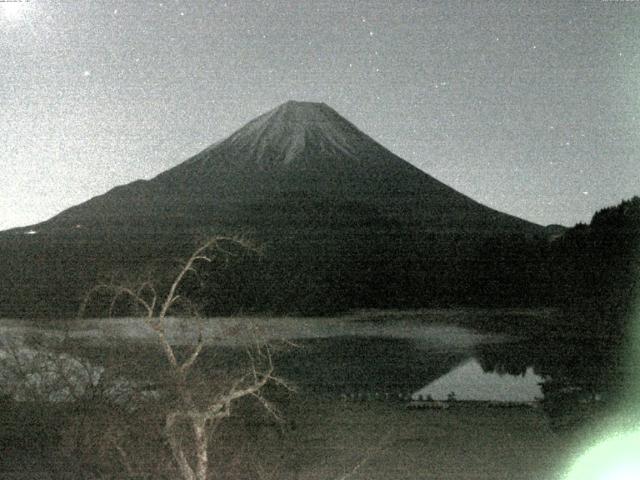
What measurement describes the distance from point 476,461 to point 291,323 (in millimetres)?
19645

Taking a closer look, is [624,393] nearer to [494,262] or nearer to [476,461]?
[476,461]

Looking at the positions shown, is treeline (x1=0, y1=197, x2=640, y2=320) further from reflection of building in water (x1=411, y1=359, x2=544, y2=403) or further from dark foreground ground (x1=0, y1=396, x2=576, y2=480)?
dark foreground ground (x1=0, y1=396, x2=576, y2=480)

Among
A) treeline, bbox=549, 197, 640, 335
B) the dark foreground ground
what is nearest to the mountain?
treeline, bbox=549, 197, 640, 335

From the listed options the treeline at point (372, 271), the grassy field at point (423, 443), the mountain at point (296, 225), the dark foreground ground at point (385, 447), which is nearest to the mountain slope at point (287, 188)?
the mountain at point (296, 225)

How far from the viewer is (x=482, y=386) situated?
15312 mm

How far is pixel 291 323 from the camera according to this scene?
90.6 feet

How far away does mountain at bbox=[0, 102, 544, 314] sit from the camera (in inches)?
1305

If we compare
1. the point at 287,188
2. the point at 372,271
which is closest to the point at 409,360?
the point at 372,271

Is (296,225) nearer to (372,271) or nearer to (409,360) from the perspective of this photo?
(372,271)

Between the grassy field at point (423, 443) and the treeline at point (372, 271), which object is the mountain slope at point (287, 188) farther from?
the grassy field at point (423, 443)

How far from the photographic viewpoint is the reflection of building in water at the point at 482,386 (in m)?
14.0

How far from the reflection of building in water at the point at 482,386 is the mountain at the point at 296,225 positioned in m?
9.70

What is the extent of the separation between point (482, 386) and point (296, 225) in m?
37.2

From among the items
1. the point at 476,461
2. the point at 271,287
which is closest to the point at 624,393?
the point at 476,461
